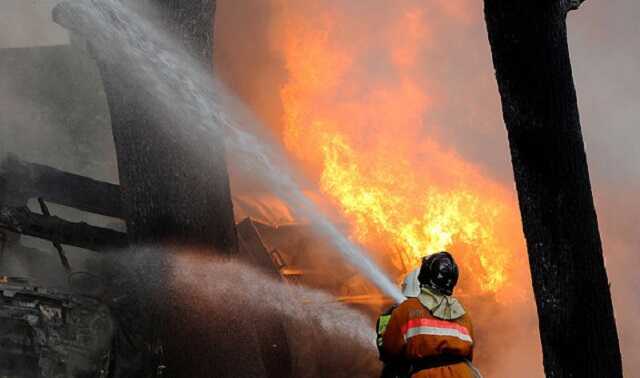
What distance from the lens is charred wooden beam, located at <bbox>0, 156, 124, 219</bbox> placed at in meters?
7.56

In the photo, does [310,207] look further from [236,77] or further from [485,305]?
[236,77]

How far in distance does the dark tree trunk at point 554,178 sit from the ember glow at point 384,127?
5849 millimetres

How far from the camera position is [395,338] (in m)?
4.89

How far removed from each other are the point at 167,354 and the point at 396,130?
8978 mm

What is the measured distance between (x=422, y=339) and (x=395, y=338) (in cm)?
16

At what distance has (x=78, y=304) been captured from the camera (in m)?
6.62

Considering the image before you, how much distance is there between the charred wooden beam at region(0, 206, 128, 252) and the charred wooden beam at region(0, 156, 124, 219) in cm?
13

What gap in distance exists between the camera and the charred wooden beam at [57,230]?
296 inches

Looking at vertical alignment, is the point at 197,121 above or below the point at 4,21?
below

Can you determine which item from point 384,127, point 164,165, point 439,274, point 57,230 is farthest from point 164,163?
point 384,127

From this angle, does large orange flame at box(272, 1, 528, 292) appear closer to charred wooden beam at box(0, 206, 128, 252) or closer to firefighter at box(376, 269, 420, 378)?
charred wooden beam at box(0, 206, 128, 252)

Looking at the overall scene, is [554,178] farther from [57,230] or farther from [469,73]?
[469,73]

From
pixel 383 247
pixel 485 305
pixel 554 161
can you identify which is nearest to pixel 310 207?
pixel 383 247

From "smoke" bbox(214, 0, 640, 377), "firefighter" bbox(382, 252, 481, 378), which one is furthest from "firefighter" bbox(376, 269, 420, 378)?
"smoke" bbox(214, 0, 640, 377)
